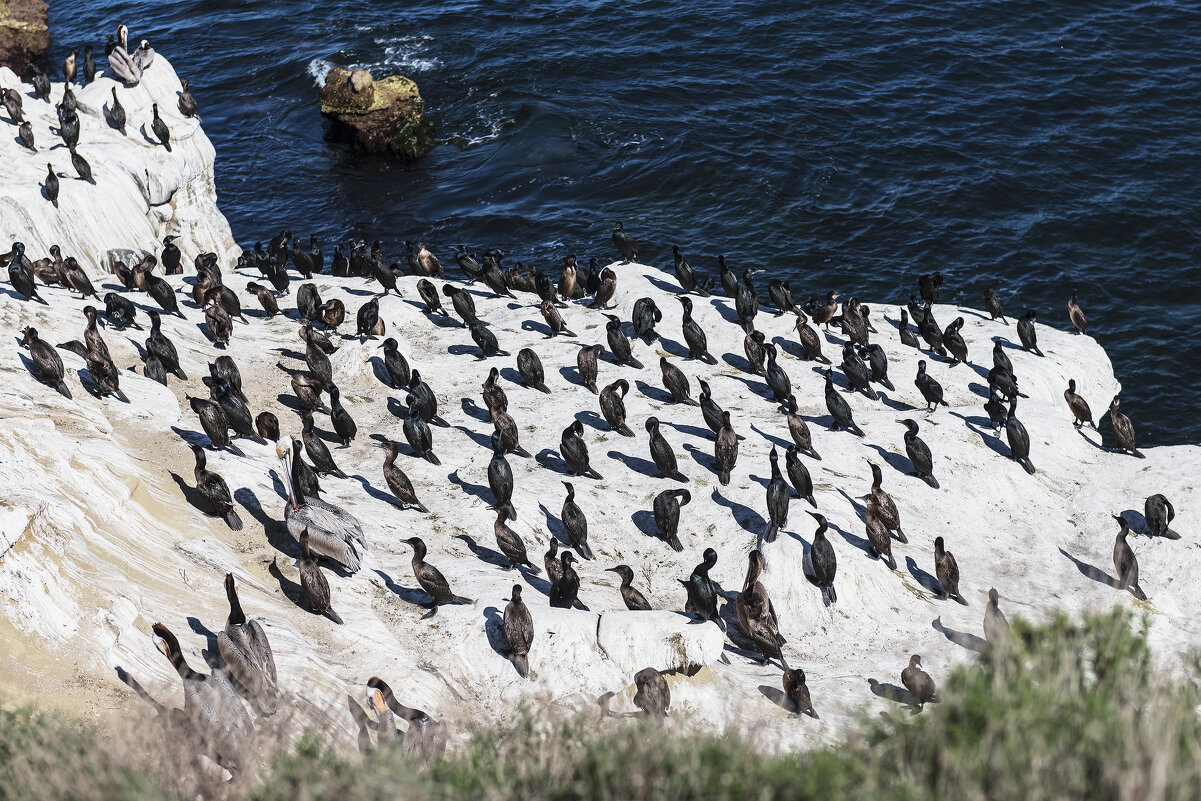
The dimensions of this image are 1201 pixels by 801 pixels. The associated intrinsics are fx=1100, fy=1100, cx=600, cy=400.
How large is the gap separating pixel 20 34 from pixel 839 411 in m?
58.0

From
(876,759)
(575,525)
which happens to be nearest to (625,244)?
(575,525)

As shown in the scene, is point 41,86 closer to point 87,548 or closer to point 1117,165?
point 87,548

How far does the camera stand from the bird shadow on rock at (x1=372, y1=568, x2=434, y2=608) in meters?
17.3

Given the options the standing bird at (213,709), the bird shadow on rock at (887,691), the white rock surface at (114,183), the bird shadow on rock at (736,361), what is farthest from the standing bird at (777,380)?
the white rock surface at (114,183)

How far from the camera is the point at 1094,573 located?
20.7 m

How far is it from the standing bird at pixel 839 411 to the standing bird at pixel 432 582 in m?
A: 9.81

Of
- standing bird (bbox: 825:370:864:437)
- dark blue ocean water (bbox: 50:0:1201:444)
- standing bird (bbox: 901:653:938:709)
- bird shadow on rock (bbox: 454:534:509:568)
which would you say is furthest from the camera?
dark blue ocean water (bbox: 50:0:1201:444)

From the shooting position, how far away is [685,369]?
25.9 m

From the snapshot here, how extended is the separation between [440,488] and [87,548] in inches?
275

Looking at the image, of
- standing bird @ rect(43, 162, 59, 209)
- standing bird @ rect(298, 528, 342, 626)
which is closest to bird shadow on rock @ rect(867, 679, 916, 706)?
standing bird @ rect(298, 528, 342, 626)

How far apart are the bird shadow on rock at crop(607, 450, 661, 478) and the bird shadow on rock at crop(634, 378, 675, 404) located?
100 inches

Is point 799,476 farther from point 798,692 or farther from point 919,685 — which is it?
point 798,692

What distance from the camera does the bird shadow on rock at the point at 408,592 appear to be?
17281 millimetres

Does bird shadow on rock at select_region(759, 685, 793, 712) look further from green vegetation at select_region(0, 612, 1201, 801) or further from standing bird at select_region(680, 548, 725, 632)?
green vegetation at select_region(0, 612, 1201, 801)
